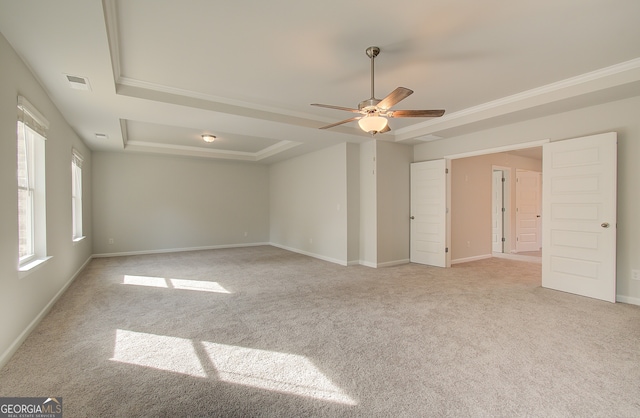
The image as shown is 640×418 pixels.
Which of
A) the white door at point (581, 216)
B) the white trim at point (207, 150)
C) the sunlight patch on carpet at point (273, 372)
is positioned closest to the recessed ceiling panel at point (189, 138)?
the white trim at point (207, 150)

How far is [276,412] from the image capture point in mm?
1709

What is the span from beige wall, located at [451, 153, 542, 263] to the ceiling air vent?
577 cm

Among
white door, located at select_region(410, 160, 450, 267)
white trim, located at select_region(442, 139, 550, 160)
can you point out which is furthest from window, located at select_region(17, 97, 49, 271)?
white trim, located at select_region(442, 139, 550, 160)

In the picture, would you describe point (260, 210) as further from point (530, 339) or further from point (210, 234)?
point (530, 339)

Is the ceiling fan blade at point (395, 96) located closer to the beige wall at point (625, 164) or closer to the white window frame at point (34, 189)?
the beige wall at point (625, 164)

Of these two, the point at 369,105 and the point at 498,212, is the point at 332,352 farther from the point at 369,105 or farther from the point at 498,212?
the point at 498,212

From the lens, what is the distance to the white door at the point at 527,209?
24.6ft

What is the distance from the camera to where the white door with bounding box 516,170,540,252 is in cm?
749

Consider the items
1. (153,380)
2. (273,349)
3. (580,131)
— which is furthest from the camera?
(580,131)

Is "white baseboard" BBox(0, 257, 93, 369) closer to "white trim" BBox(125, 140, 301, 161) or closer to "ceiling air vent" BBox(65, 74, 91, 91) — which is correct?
"ceiling air vent" BBox(65, 74, 91, 91)

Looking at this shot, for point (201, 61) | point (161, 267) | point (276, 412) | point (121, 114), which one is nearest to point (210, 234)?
point (161, 267)

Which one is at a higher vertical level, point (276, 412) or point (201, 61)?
point (201, 61)

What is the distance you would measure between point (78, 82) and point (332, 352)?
3.58 meters

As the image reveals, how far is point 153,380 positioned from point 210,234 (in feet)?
20.9
